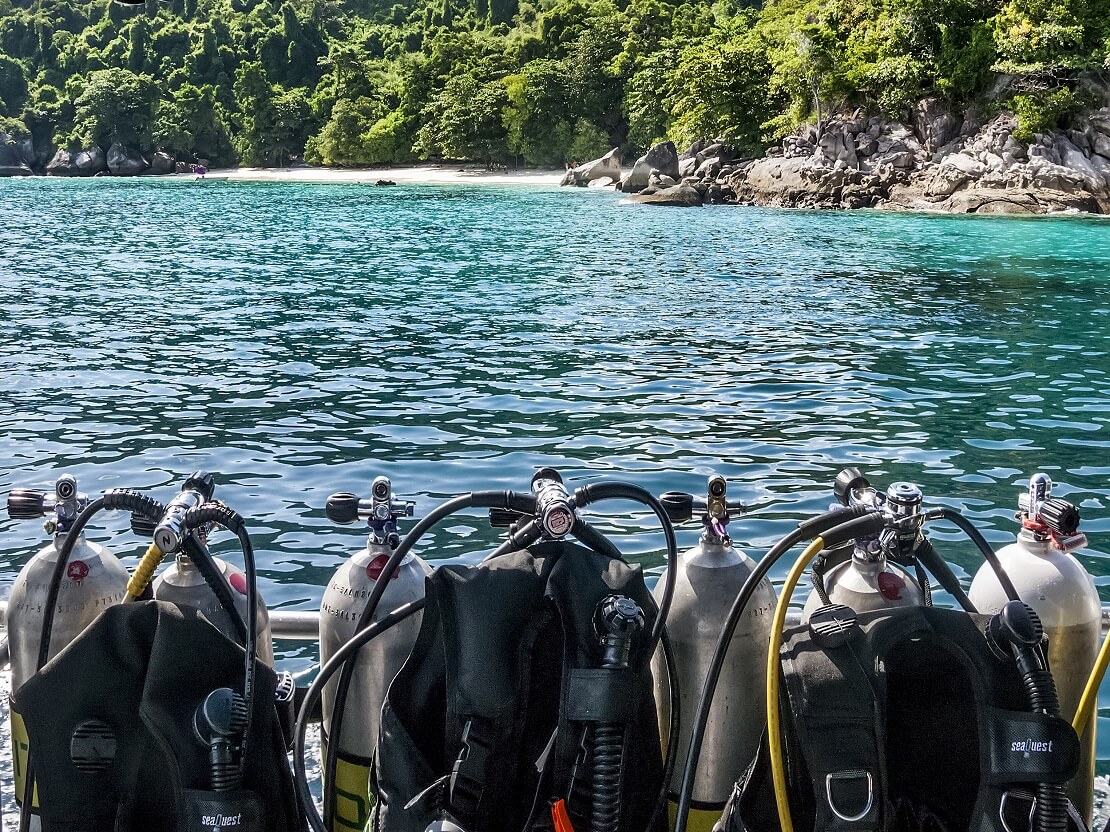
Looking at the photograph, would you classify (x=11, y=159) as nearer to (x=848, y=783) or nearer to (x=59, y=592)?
(x=59, y=592)

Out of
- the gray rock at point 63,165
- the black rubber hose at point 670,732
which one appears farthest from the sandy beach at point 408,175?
the black rubber hose at point 670,732

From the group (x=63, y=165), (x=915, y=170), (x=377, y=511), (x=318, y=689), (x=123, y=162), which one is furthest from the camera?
(x=63, y=165)

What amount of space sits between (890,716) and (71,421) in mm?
6760

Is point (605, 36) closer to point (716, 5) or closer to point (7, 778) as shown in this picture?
point (716, 5)

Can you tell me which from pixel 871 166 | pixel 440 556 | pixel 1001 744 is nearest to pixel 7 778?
pixel 1001 744

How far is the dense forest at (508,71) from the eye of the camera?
3625cm

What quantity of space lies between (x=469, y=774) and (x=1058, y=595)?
3.67 feet

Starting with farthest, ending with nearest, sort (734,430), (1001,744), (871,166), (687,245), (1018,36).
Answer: (871,166) → (1018,36) → (687,245) → (734,430) → (1001,744)

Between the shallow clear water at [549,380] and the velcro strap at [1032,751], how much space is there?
193 centimetres

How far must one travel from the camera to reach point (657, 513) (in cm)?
179

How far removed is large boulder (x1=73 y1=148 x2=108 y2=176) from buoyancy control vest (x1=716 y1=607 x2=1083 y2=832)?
93420 mm

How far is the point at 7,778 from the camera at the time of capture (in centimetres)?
226

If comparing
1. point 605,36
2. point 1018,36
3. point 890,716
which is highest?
point 605,36

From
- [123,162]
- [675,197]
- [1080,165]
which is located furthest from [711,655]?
[123,162]
